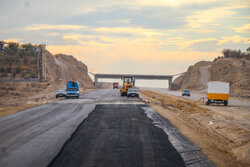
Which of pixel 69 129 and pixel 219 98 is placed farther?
pixel 219 98

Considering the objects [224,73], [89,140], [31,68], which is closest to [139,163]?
[89,140]

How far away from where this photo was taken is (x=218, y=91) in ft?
131

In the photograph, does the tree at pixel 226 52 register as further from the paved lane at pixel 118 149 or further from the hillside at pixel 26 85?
the paved lane at pixel 118 149

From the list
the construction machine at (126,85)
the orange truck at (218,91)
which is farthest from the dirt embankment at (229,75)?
the orange truck at (218,91)

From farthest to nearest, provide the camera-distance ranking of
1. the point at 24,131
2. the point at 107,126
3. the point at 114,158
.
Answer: the point at 107,126 → the point at 24,131 → the point at 114,158

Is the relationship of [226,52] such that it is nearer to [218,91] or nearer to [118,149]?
[218,91]

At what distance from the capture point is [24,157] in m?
11.1

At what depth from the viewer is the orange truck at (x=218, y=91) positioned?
3978 centimetres

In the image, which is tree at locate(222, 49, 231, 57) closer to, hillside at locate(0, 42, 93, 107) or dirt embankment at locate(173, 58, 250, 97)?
dirt embankment at locate(173, 58, 250, 97)

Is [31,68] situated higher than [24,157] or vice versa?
[31,68]

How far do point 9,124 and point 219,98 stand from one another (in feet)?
93.4

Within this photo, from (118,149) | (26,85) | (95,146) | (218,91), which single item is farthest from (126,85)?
(118,149)

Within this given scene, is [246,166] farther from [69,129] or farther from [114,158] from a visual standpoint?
[69,129]

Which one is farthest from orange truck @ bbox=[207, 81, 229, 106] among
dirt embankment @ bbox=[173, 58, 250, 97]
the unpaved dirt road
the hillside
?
dirt embankment @ bbox=[173, 58, 250, 97]
